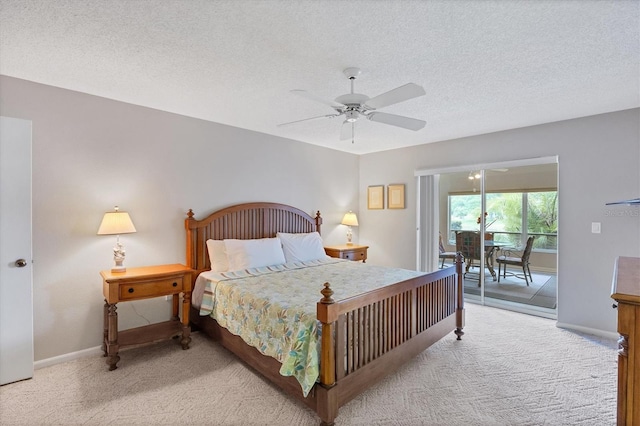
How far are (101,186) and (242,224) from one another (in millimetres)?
1592

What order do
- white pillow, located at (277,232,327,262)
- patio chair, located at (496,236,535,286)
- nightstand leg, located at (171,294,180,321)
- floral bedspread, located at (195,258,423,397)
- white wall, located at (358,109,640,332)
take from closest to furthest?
floral bedspread, located at (195,258,423,397) < white wall, located at (358,109,640,332) < nightstand leg, located at (171,294,180,321) < white pillow, located at (277,232,327,262) < patio chair, located at (496,236,535,286)

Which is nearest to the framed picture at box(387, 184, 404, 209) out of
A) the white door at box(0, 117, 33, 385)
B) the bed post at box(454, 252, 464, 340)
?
the bed post at box(454, 252, 464, 340)

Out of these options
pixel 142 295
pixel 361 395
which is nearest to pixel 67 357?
pixel 142 295

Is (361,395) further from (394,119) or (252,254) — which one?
(394,119)

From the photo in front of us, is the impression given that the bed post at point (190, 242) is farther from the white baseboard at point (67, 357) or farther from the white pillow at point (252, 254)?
the white baseboard at point (67, 357)

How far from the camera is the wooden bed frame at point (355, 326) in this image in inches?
78.8

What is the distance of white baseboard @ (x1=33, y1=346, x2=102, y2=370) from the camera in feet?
9.05

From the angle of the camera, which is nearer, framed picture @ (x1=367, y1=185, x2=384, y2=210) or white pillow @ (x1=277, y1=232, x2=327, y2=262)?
white pillow @ (x1=277, y1=232, x2=327, y2=262)

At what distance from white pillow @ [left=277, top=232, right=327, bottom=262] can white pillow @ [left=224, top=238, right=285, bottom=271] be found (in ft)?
0.71

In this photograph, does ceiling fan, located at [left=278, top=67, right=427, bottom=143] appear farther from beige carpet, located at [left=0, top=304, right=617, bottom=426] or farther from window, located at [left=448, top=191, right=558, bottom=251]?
window, located at [left=448, top=191, right=558, bottom=251]

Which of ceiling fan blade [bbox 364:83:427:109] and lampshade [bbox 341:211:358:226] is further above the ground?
ceiling fan blade [bbox 364:83:427:109]

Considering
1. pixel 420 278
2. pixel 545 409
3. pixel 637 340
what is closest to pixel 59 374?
pixel 420 278

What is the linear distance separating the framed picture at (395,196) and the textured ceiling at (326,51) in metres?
2.09

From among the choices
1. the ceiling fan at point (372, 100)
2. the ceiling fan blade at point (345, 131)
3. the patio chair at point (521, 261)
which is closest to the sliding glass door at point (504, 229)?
the patio chair at point (521, 261)
